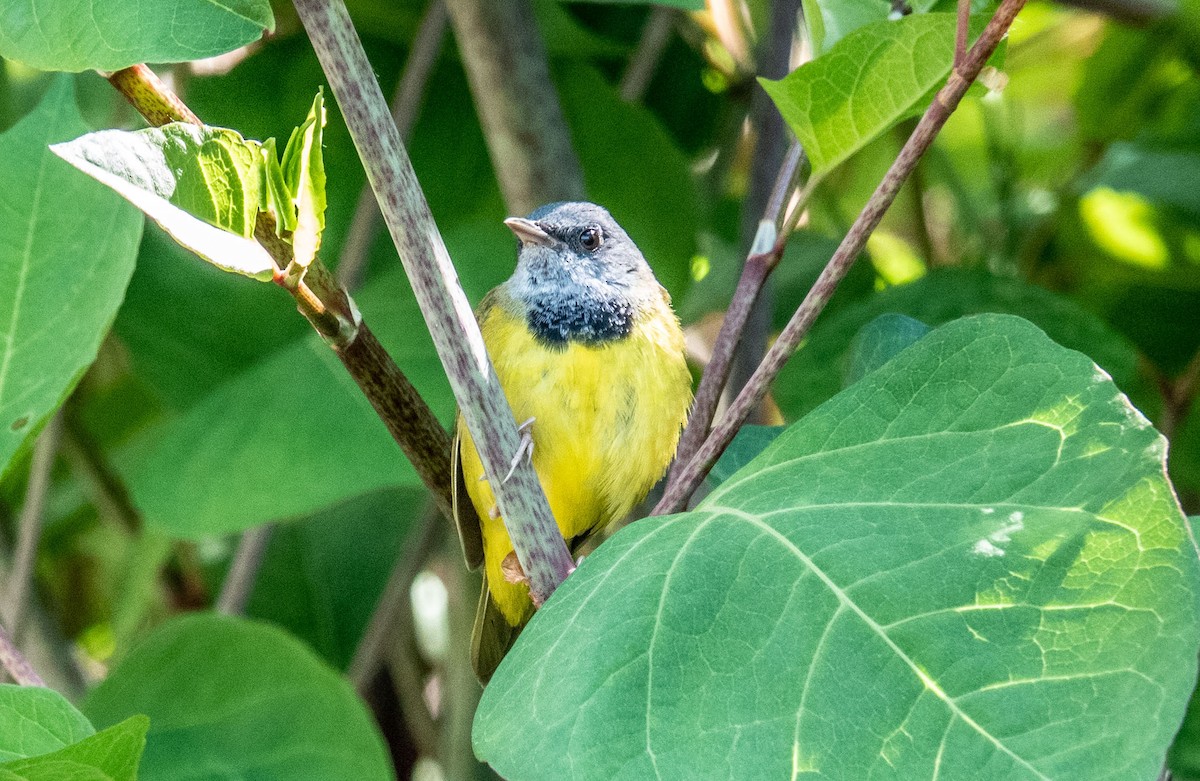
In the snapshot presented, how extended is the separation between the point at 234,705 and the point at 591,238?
29.7 inches

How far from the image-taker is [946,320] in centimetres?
145

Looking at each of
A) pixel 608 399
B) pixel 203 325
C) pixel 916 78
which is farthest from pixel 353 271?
pixel 916 78

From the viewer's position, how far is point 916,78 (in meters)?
0.88

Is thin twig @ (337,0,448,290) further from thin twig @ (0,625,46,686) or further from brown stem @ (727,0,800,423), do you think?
thin twig @ (0,625,46,686)

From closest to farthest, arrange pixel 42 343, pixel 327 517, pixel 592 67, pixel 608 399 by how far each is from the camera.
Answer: pixel 42 343 → pixel 608 399 → pixel 592 67 → pixel 327 517

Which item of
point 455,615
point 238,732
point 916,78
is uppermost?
point 916,78

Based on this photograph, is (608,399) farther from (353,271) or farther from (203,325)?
(203,325)

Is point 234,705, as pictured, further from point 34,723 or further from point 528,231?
point 528,231

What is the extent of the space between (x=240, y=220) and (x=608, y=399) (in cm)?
79

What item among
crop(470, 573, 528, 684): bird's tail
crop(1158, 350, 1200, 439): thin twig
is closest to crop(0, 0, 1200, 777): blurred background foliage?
crop(1158, 350, 1200, 439): thin twig

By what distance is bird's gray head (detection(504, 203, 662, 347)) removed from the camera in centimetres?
147

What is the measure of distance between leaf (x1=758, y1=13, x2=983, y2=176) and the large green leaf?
198 mm

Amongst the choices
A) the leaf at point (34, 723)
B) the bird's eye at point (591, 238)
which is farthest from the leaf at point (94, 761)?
the bird's eye at point (591, 238)

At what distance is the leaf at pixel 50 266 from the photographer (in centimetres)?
97
